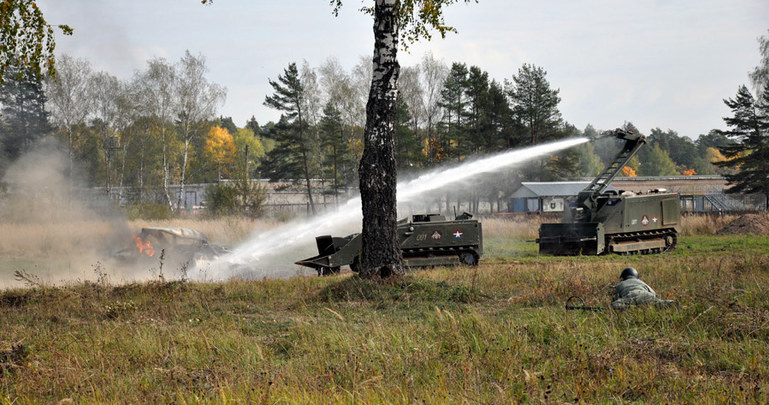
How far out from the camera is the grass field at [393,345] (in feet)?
17.1

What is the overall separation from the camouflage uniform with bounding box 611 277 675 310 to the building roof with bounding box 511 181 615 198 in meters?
44.5

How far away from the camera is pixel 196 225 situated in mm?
31969

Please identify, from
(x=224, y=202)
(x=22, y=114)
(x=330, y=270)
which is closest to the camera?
(x=330, y=270)

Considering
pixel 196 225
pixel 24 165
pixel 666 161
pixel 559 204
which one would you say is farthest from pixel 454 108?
pixel 666 161

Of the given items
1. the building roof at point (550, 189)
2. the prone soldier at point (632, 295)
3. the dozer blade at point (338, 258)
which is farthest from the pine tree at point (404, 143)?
the prone soldier at point (632, 295)

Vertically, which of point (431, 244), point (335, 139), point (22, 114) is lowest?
point (431, 244)

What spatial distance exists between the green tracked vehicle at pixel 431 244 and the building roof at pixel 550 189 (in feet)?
119

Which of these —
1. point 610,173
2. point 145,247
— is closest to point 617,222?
point 610,173

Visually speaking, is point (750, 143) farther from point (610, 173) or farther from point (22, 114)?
point (22, 114)

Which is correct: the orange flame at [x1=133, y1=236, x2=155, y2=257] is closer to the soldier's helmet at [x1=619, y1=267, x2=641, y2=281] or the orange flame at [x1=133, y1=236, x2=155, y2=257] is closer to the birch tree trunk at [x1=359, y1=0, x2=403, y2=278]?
the birch tree trunk at [x1=359, y1=0, x2=403, y2=278]

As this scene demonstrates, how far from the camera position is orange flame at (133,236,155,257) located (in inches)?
790

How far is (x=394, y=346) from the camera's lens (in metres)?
6.43

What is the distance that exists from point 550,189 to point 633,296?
4601cm

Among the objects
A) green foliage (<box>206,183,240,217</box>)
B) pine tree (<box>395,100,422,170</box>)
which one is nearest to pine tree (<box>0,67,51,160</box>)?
green foliage (<box>206,183,240,217</box>)
